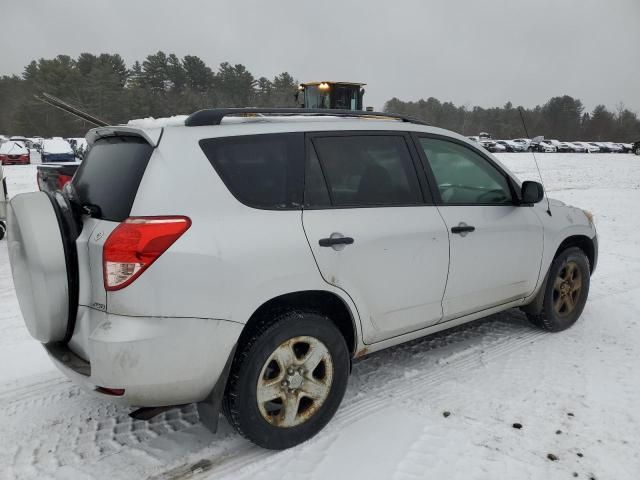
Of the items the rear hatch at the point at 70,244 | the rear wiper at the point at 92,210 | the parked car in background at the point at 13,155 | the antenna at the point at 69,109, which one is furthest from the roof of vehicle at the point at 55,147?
the rear wiper at the point at 92,210

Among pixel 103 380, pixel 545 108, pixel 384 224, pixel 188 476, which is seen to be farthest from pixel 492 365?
pixel 545 108

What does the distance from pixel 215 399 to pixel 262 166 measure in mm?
1217

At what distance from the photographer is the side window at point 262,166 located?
2.46 m

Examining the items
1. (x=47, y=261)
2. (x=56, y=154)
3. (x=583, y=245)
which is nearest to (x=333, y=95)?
(x=583, y=245)

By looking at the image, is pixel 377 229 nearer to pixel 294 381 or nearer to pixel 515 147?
pixel 294 381

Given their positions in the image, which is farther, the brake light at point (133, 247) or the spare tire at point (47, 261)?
the spare tire at point (47, 261)

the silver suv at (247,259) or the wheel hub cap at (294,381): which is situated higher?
the silver suv at (247,259)

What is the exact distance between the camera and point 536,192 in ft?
12.1

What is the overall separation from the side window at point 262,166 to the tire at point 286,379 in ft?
2.07

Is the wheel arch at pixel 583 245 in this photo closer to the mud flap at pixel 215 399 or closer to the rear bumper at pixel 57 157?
the mud flap at pixel 215 399

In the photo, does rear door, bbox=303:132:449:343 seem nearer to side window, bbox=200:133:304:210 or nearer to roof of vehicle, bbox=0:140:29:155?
side window, bbox=200:133:304:210

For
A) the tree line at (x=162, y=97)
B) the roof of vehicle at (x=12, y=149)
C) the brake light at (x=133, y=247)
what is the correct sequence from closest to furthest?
the brake light at (x=133, y=247), the roof of vehicle at (x=12, y=149), the tree line at (x=162, y=97)

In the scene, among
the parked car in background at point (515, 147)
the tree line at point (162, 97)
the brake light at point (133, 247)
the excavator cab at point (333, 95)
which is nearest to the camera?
the brake light at point (133, 247)

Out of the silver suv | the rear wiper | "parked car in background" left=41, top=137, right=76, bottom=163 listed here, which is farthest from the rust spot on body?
"parked car in background" left=41, top=137, right=76, bottom=163
